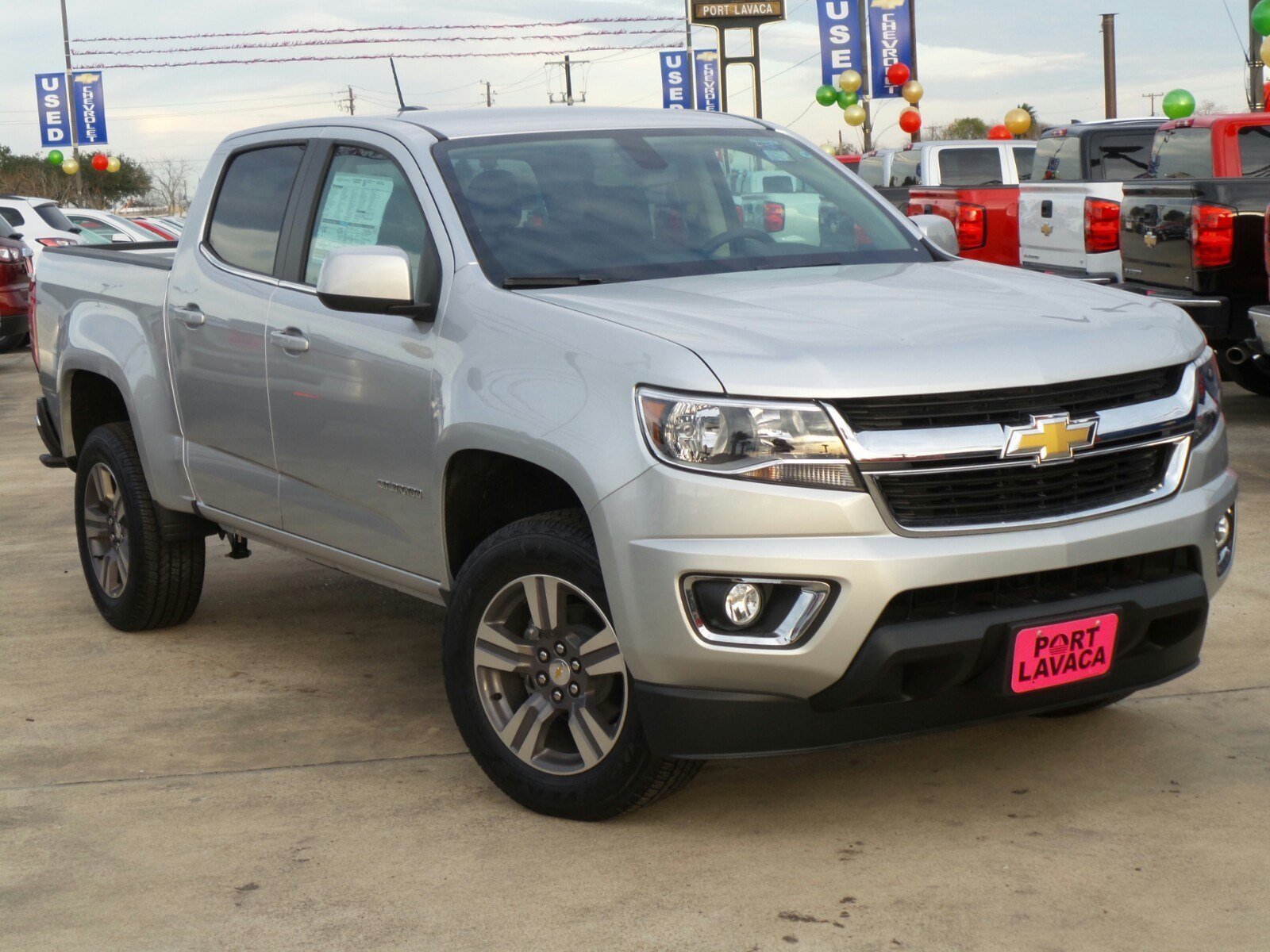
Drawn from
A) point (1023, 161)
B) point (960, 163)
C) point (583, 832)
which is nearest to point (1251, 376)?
point (960, 163)

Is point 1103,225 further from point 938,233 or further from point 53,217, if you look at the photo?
point 53,217

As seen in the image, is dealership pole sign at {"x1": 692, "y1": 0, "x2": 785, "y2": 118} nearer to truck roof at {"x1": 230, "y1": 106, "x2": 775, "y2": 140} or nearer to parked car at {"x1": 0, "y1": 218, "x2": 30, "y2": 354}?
parked car at {"x1": 0, "y1": 218, "x2": 30, "y2": 354}

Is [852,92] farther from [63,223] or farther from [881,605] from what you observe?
[881,605]

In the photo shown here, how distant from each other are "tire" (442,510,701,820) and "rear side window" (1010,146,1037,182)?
49.5ft

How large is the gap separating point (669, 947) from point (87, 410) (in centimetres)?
407

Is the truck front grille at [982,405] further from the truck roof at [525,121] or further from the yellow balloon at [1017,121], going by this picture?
the yellow balloon at [1017,121]

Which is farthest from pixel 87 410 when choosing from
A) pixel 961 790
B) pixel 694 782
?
pixel 961 790

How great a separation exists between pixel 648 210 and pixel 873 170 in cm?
1532

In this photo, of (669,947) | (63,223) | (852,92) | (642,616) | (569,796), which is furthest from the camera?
(852,92)

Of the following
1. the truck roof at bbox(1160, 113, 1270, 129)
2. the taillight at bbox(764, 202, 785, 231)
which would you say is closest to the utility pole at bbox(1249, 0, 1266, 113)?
the truck roof at bbox(1160, 113, 1270, 129)

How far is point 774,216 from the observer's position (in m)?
4.74

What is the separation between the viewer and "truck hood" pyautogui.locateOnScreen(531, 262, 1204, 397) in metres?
3.43

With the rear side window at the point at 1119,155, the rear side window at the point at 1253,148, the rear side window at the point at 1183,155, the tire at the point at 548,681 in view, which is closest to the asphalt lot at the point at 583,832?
the tire at the point at 548,681

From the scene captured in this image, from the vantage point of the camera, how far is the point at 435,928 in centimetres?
341
